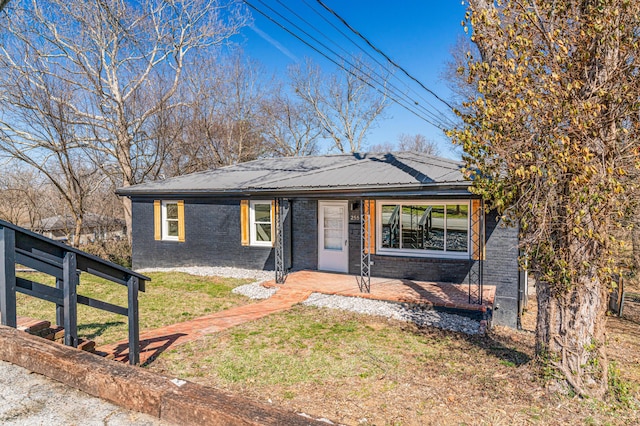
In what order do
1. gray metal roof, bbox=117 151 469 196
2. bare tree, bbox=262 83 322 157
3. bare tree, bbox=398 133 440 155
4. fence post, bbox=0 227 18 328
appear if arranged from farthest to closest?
bare tree, bbox=398 133 440 155 < bare tree, bbox=262 83 322 157 < gray metal roof, bbox=117 151 469 196 < fence post, bbox=0 227 18 328

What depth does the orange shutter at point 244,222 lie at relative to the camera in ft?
39.3

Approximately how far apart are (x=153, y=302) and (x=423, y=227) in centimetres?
653

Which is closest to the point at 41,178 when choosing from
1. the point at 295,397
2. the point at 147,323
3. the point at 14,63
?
the point at 14,63

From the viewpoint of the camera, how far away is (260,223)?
12023mm

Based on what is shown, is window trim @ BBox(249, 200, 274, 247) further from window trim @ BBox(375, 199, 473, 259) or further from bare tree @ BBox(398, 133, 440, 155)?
bare tree @ BBox(398, 133, 440, 155)

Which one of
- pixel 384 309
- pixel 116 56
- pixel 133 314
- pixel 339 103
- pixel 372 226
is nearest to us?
pixel 133 314

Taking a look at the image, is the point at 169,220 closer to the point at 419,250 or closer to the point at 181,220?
the point at 181,220

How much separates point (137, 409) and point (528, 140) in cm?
392

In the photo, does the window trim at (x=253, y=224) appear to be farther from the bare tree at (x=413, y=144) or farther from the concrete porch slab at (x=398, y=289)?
the bare tree at (x=413, y=144)

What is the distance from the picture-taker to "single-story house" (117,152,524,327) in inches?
345

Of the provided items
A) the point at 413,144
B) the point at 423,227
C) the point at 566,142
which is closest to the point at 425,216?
the point at 423,227

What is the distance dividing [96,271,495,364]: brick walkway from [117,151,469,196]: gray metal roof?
231cm

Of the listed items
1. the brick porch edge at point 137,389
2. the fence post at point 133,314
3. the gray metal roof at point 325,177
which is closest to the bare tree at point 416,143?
the gray metal roof at point 325,177

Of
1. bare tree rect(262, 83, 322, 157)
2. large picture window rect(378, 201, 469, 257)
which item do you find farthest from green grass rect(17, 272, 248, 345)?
bare tree rect(262, 83, 322, 157)
